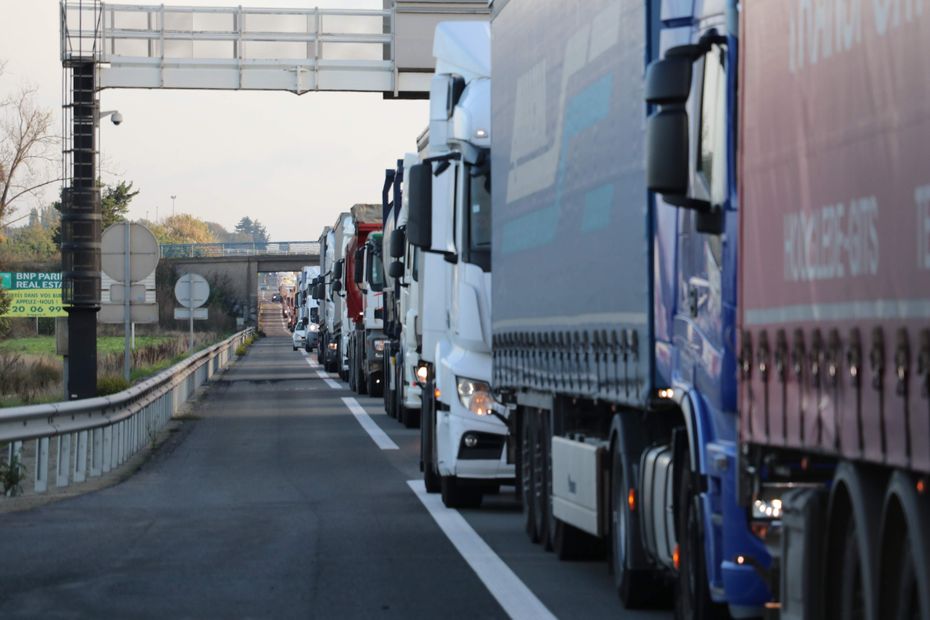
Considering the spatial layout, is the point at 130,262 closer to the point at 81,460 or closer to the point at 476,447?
the point at 81,460

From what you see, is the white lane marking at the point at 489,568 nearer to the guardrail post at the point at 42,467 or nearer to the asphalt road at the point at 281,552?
the asphalt road at the point at 281,552

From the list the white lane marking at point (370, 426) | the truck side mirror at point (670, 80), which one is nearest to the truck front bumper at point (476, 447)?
the truck side mirror at point (670, 80)

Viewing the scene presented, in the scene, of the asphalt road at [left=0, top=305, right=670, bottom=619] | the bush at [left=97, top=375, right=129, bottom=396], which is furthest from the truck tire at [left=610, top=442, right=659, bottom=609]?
the bush at [left=97, top=375, right=129, bottom=396]

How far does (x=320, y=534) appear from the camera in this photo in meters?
13.9

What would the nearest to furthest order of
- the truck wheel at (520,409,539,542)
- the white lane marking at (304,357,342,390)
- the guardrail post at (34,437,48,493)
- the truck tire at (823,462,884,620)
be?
the truck tire at (823,462,884,620) < the truck wheel at (520,409,539,542) < the guardrail post at (34,437,48,493) < the white lane marking at (304,357,342,390)

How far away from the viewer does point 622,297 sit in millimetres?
9938

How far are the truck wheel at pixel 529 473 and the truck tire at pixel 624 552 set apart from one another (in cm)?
279

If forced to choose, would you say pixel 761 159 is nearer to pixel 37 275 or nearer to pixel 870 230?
pixel 870 230

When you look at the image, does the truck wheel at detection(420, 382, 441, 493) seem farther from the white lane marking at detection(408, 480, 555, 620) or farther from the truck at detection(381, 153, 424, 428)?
the truck at detection(381, 153, 424, 428)

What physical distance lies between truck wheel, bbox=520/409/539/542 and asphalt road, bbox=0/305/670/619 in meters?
0.15

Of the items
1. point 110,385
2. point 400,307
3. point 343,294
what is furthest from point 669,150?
point 343,294

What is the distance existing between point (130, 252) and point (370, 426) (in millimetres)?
4443

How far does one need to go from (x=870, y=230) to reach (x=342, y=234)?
41385 millimetres

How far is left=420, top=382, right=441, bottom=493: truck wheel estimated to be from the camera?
666 inches
